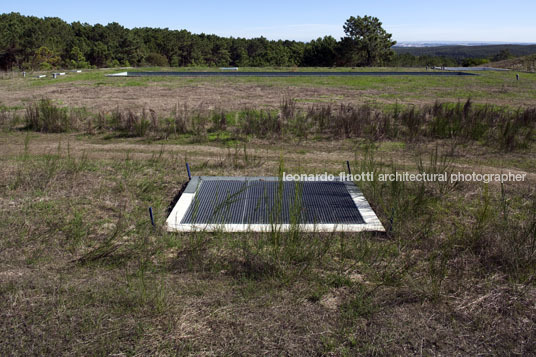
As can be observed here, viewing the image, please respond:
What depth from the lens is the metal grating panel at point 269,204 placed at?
444cm

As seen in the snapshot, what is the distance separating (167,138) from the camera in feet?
28.4

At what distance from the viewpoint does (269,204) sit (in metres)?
4.91

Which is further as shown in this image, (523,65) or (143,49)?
(143,49)

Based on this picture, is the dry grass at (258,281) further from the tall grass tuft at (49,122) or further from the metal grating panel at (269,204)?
the tall grass tuft at (49,122)

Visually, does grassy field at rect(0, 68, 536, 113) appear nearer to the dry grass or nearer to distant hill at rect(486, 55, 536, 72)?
the dry grass

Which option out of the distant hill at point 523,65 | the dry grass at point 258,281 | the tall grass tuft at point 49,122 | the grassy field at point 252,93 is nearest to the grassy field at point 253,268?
the dry grass at point 258,281

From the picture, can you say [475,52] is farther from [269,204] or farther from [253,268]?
[253,268]

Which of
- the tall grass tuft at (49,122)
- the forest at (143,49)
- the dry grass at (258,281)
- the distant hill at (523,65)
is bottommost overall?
the dry grass at (258,281)

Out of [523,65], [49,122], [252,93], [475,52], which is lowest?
[49,122]

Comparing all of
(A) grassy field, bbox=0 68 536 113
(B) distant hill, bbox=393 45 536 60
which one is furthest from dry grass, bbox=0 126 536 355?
(B) distant hill, bbox=393 45 536 60

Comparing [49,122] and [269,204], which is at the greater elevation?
[49,122]

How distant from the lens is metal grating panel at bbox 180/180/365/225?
444 cm

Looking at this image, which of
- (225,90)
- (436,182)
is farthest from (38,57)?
(436,182)

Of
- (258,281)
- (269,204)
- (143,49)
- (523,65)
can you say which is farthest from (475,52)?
(258,281)
